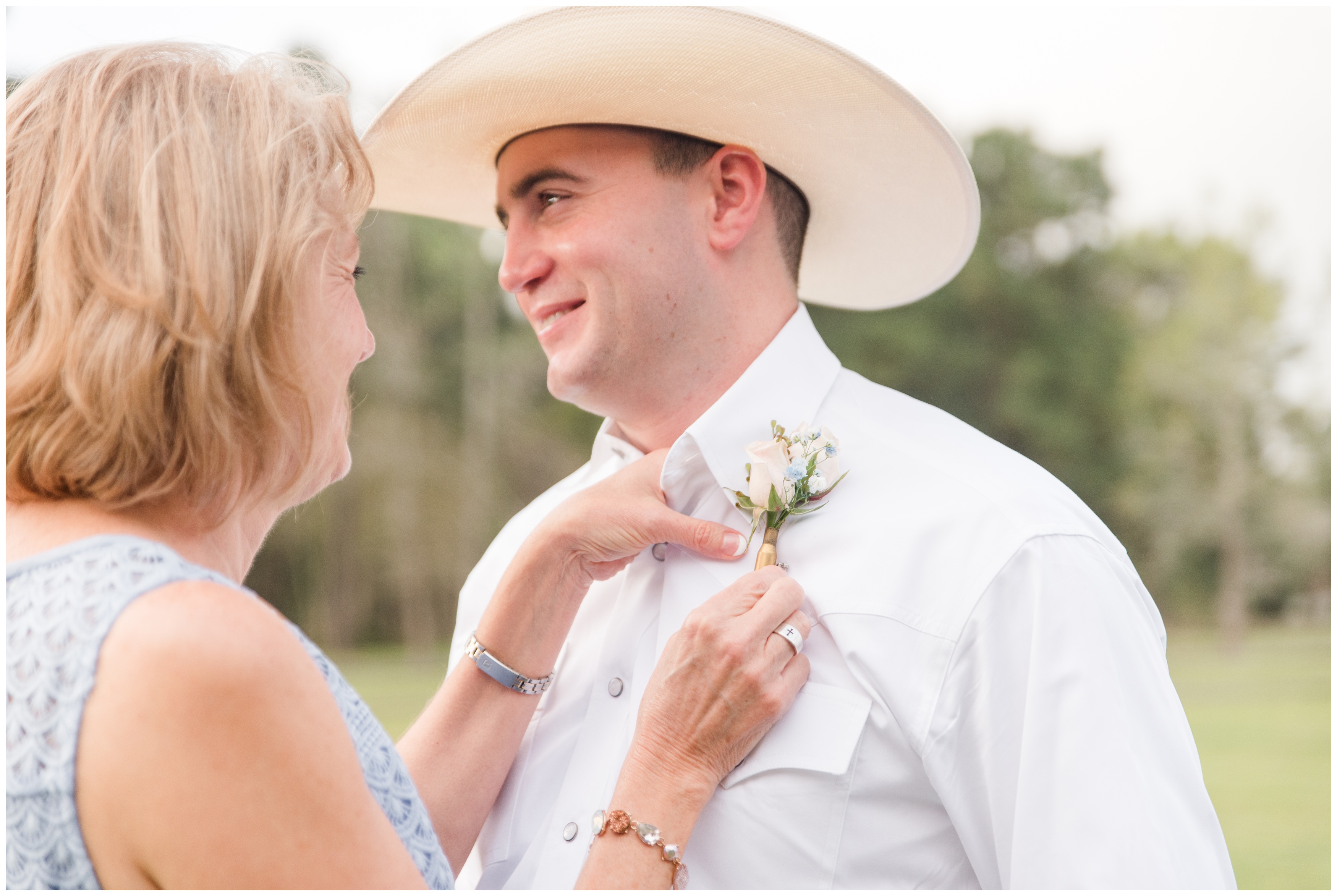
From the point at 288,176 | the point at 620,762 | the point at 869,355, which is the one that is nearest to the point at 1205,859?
the point at 620,762

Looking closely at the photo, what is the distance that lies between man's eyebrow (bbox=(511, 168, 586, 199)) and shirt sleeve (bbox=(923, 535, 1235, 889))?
1.59 m

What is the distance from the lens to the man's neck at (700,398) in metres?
2.92

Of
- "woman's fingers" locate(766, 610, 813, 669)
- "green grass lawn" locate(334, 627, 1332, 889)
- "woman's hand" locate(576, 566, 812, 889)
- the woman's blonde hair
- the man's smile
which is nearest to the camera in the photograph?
the woman's blonde hair

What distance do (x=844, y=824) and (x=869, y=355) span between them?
33413 mm

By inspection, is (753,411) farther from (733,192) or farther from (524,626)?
(524,626)

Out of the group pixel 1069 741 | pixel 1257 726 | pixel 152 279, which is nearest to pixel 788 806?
pixel 1069 741

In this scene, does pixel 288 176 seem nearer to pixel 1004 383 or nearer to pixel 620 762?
pixel 620 762

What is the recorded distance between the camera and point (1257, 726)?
18.9 metres

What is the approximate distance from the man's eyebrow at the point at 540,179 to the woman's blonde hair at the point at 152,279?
1.24 meters

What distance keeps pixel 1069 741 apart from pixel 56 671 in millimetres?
1715

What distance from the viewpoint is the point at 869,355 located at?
3475cm

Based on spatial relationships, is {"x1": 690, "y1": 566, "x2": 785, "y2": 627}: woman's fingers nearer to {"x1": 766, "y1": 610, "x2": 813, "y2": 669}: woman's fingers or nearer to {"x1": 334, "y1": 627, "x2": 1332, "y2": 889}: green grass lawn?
{"x1": 766, "y1": 610, "x2": 813, "y2": 669}: woman's fingers

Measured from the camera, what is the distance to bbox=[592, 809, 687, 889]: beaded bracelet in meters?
2.06

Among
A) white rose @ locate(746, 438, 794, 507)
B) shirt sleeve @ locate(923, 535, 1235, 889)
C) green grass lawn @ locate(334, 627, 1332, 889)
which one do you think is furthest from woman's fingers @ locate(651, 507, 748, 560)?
green grass lawn @ locate(334, 627, 1332, 889)
